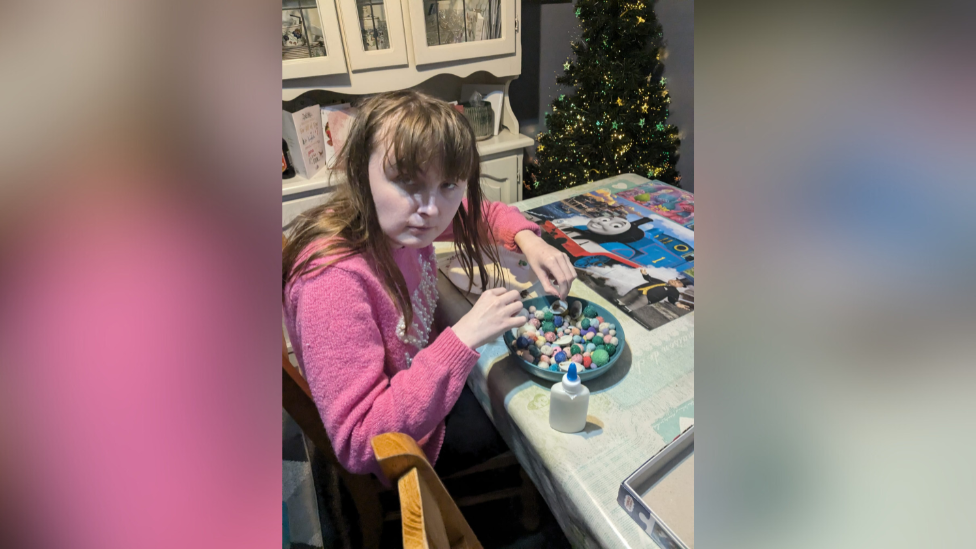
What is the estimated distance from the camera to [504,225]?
3.34ft

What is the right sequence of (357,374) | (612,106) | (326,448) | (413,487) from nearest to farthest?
(413,487), (357,374), (326,448), (612,106)

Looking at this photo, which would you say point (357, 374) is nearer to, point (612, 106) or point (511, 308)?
point (511, 308)

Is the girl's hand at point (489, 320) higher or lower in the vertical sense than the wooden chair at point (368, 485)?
higher

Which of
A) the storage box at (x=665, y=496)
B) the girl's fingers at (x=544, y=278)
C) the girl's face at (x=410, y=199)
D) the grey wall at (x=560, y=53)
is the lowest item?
the storage box at (x=665, y=496)

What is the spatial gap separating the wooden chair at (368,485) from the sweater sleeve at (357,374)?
0.26 ft

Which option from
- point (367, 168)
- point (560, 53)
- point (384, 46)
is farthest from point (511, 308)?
point (560, 53)

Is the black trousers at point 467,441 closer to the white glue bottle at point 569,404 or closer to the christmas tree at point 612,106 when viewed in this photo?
the white glue bottle at point 569,404

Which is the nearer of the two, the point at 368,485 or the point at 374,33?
the point at 368,485

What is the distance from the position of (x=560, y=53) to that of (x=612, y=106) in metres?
0.30

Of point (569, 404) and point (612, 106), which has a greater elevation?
point (612, 106)

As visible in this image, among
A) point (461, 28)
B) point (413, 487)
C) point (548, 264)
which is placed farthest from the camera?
point (461, 28)

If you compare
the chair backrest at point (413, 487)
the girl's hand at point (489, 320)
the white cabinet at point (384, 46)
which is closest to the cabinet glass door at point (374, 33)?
the white cabinet at point (384, 46)

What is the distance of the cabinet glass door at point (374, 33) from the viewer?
1.29m
